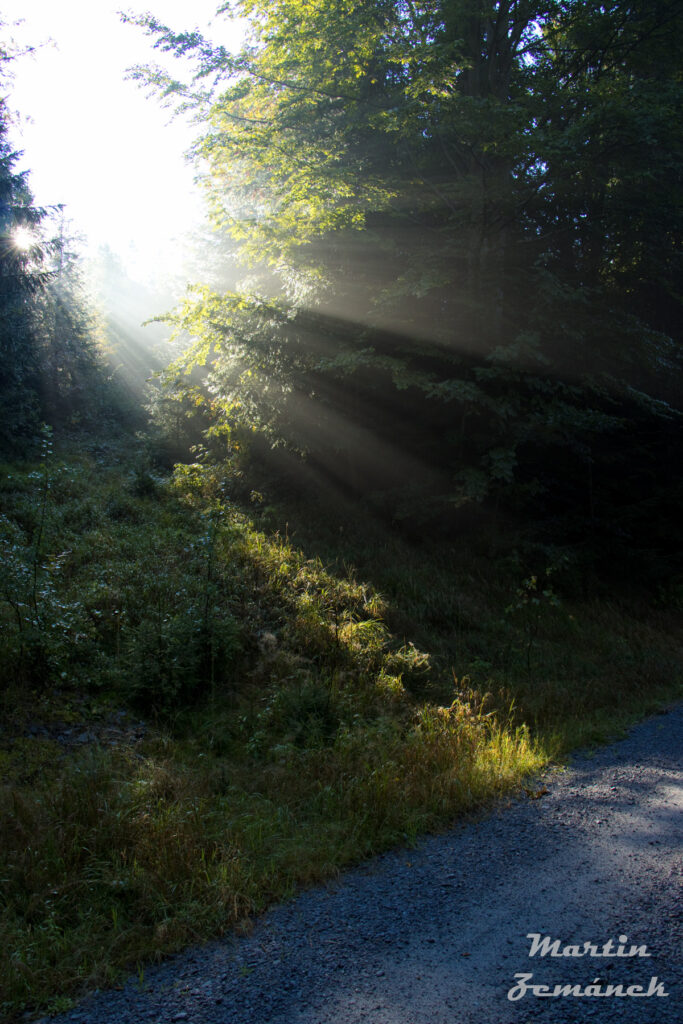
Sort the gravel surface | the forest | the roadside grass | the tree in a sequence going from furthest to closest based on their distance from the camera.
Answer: the tree, the forest, the roadside grass, the gravel surface

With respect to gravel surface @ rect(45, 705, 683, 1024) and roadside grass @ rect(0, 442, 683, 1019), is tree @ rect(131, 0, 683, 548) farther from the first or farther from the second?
gravel surface @ rect(45, 705, 683, 1024)

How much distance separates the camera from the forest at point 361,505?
403 centimetres

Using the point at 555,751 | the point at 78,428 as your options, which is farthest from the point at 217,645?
the point at 78,428

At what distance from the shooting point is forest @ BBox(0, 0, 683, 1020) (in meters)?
4.03

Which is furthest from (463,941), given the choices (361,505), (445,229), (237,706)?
(445,229)

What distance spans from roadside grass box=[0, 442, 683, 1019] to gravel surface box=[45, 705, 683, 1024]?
239mm

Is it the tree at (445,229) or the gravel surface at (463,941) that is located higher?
the tree at (445,229)

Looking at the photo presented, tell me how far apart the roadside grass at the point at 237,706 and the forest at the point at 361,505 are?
0.10ft

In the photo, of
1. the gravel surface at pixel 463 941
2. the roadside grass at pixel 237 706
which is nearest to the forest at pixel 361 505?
the roadside grass at pixel 237 706

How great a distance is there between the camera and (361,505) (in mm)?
13227

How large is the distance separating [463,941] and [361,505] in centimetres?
1049

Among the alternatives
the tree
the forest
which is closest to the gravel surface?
the forest

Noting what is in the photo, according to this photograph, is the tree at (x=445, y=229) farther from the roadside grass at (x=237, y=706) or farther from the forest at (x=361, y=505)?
the roadside grass at (x=237, y=706)

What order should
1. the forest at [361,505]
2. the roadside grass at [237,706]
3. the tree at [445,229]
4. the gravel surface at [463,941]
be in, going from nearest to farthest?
the gravel surface at [463,941], the roadside grass at [237,706], the forest at [361,505], the tree at [445,229]
